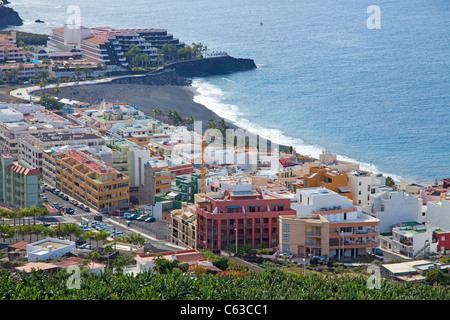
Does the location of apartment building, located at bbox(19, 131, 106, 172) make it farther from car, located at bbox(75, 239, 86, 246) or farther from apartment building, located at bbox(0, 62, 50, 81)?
apartment building, located at bbox(0, 62, 50, 81)

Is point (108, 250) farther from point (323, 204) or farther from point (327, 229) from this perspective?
point (323, 204)

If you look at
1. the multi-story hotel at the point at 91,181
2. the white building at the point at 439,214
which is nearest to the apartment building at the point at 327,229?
the white building at the point at 439,214

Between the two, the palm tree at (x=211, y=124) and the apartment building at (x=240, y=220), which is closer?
the apartment building at (x=240, y=220)

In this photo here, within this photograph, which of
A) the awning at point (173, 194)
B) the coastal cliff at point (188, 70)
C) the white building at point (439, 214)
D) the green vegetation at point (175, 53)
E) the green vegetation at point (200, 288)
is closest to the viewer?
the green vegetation at point (200, 288)

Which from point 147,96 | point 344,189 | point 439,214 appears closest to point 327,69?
point 147,96

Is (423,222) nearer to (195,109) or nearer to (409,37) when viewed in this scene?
(195,109)

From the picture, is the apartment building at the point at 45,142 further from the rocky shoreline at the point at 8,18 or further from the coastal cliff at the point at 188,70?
the rocky shoreline at the point at 8,18
